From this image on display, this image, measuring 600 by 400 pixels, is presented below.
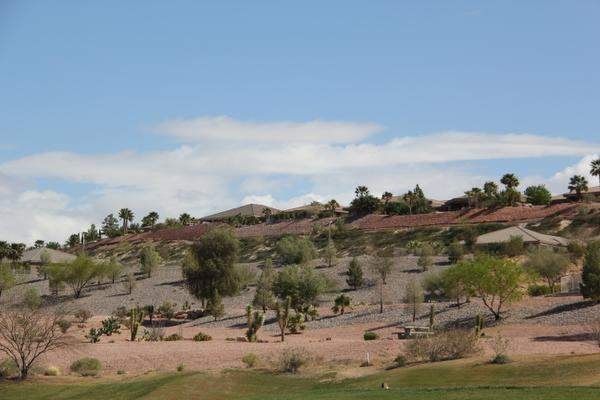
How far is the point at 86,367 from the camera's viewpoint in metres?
42.2

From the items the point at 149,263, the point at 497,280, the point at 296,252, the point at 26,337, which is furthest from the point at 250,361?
the point at 149,263

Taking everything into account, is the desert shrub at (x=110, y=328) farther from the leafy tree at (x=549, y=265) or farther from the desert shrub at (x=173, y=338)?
the leafy tree at (x=549, y=265)

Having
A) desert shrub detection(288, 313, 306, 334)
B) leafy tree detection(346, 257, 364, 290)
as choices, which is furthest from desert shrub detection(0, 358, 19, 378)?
leafy tree detection(346, 257, 364, 290)

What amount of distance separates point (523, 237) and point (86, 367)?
52516 millimetres

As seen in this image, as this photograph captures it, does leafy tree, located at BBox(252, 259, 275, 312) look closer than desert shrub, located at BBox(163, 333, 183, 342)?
No

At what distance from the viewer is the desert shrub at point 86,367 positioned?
41.6m

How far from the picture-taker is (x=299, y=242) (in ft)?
326

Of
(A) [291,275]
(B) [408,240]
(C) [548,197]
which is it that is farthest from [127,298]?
(C) [548,197]

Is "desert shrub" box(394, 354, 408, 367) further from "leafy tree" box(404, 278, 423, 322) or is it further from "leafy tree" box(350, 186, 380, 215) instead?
"leafy tree" box(350, 186, 380, 215)

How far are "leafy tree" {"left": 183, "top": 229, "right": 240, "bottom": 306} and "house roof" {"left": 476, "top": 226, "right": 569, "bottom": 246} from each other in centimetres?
2796

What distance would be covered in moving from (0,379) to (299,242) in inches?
2377

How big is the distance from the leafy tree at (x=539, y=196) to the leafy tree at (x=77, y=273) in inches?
2289

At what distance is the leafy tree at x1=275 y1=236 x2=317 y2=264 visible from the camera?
94000mm

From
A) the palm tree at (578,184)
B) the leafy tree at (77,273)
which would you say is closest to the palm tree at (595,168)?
the palm tree at (578,184)
